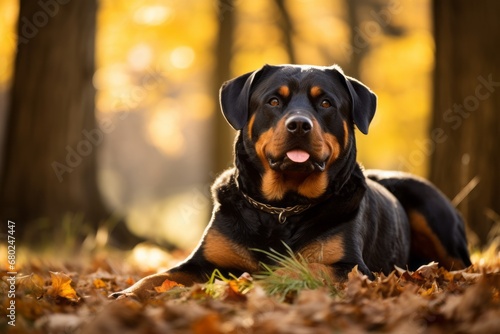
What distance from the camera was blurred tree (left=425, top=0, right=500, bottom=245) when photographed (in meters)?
6.93

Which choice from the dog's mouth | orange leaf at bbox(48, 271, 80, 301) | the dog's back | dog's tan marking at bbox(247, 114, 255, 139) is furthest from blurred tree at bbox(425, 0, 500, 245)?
orange leaf at bbox(48, 271, 80, 301)

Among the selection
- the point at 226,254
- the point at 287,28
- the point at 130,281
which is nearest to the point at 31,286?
the point at 130,281

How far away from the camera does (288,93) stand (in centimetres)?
450

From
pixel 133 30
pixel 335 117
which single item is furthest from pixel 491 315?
pixel 133 30

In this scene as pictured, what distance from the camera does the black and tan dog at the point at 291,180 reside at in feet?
13.9

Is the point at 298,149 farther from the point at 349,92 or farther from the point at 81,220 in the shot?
the point at 81,220

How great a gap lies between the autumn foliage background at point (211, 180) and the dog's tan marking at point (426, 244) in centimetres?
23

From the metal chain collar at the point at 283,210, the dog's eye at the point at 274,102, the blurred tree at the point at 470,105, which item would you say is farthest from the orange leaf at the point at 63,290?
the blurred tree at the point at 470,105

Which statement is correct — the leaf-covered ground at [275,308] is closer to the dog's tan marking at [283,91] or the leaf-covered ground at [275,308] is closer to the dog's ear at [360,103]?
→ the dog's ear at [360,103]

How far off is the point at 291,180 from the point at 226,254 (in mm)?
661

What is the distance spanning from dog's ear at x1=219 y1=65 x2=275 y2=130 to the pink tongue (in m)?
0.47

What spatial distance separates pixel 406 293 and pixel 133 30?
9.81 m

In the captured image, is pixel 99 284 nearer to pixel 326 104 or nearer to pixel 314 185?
pixel 314 185

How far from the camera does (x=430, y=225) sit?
5.60 metres
